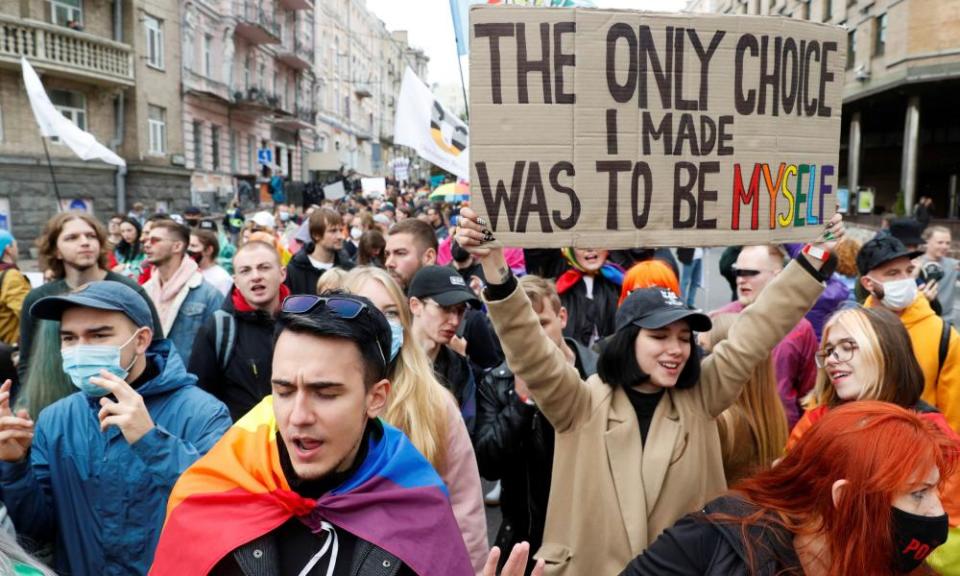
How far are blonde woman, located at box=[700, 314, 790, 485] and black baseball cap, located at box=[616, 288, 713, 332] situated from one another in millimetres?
413

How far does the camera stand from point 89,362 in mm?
2650

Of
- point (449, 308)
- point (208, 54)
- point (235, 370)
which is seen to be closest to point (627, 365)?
point (449, 308)

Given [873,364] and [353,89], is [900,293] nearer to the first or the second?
[873,364]

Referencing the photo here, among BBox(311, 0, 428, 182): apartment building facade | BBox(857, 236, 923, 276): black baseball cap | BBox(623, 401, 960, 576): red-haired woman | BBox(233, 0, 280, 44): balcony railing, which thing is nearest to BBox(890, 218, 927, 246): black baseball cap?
BBox(857, 236, 923, 276): black baseball cap

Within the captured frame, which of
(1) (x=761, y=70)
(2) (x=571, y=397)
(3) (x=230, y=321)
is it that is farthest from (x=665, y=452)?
(3) (x=230, y=321)

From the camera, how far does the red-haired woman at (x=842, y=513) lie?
1.84 m

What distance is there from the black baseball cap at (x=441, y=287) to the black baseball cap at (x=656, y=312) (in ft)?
3.30

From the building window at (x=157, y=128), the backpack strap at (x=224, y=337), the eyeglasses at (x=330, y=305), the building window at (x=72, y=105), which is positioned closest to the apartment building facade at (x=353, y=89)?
the building window at (x=157, y=128)

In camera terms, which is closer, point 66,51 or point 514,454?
point 514,454

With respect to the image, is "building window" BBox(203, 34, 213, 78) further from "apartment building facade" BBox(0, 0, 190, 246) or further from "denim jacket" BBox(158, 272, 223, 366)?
"denim jacket" BBox(158, 272, 223, 366)

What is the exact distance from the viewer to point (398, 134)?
332 inches

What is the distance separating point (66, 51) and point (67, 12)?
1.56 metres

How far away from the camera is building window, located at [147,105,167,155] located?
27.0 meters

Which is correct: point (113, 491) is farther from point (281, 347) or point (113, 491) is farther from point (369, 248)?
point (369, 248)
